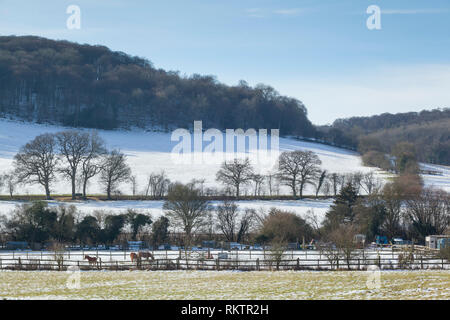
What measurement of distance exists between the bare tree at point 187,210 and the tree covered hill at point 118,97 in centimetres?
6488

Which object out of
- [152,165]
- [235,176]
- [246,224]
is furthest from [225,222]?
[152,165]

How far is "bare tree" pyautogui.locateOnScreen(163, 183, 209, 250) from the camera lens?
137 feet

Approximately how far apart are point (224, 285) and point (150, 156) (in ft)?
193

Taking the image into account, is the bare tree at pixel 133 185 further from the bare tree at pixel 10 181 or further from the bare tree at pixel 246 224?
the bare tree at pixel 246 224

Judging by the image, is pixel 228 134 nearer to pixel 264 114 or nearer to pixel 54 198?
pixel 264 114

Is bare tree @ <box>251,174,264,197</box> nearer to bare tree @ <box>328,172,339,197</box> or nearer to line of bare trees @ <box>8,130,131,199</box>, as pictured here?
bare tree @ <box>328,172,339,197</box>

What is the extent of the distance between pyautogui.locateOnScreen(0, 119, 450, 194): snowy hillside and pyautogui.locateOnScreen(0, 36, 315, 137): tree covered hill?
970cm

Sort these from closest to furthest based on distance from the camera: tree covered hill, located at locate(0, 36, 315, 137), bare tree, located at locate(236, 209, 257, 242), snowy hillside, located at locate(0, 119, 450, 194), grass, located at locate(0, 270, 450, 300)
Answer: grass, located at locate(0, 270, 450, 300) < bare tree, located at locate(236, 209, 257, 242) < snowy hillside, located at locate(0, 119, 450, 194) < tree covered hill, located at locate(0, 36, 315, 137)

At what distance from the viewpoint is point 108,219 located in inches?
1593

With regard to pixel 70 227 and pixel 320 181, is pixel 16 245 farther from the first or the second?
pixel 320 181

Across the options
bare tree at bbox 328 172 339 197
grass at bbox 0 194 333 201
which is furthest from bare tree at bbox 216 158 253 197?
bare tree at bbox 328 172 339 197

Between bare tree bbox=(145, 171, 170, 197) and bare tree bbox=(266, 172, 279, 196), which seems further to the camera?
bare tree bbox=(266, 172, 279, 196)

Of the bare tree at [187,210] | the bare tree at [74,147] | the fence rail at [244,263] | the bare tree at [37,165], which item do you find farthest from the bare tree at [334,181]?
the bare tree at [37,165]
